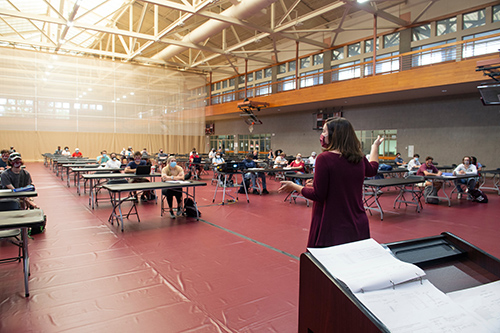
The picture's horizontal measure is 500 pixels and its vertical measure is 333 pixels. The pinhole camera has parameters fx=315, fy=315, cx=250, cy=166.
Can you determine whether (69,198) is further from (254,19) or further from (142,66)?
(142,66)

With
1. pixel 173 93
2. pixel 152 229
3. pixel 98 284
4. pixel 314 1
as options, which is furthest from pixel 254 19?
pixel 98 284

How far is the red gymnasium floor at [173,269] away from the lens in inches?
109

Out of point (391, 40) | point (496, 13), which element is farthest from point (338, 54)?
point (496, 13)

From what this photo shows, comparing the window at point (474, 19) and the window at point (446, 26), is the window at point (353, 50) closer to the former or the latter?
the window at point (446, 26)

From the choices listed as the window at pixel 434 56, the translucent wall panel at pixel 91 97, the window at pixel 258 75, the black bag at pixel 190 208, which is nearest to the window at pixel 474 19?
the window at pixel 434 56

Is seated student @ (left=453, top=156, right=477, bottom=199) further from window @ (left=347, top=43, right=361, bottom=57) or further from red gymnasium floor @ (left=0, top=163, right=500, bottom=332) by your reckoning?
window @ (left=347, top=43, right=361, bottom=57)

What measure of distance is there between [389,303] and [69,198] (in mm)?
10010

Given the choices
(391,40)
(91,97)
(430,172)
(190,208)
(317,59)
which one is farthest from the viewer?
(91,97)

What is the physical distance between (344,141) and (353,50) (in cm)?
1901

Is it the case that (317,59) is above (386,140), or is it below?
above

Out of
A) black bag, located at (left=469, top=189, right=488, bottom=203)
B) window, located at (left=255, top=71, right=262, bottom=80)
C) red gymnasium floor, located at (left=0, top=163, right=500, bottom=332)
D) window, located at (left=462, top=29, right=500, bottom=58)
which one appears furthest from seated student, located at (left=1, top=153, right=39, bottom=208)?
window, located at (left=255, top=71, right=262, bottom=80)

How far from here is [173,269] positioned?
3.90 m

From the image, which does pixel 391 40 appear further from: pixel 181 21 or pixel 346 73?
pixel 181 21

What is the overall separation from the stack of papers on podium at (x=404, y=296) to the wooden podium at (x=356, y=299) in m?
0.03
